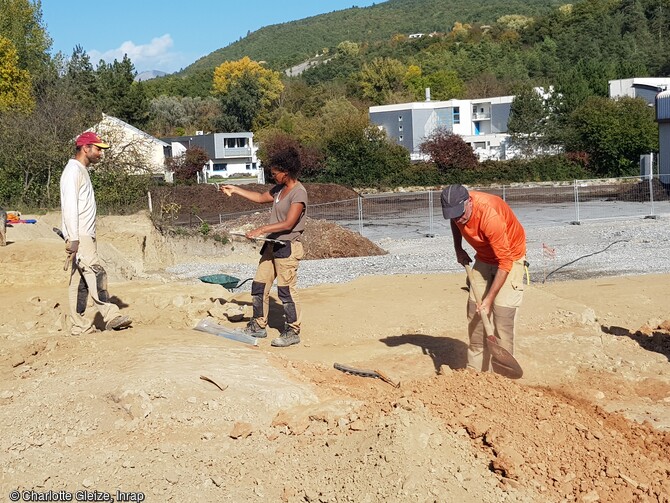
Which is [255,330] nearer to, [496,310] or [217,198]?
[496,310]

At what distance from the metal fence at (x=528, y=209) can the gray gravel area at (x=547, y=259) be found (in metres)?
3.43

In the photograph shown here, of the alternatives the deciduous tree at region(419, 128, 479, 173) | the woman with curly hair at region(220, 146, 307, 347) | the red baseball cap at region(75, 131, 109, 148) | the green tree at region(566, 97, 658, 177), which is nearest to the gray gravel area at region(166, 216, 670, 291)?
the woman with curly hair at region(220, 146, 307, 347)

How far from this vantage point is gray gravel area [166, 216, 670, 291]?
1752 centimetres

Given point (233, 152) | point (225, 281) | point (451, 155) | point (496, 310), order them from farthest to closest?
point (233, 152)
point (451, 155)
point (225, 281)
point (496, 310)

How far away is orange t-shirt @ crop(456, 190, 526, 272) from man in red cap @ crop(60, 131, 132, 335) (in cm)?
396

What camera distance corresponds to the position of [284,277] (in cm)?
938

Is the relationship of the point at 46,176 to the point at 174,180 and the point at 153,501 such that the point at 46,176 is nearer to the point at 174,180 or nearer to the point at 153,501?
the point at 153,501

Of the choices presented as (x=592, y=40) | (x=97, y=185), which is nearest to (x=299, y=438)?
(x=97, y=185)

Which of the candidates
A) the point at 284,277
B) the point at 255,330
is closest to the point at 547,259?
the point at 255,330

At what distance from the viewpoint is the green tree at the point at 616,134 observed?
201 ft

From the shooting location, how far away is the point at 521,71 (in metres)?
116

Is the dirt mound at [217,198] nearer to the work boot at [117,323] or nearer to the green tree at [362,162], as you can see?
the green tree at [362,162]

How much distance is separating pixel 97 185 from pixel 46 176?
5.77ft

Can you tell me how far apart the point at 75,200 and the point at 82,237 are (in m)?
0.39
